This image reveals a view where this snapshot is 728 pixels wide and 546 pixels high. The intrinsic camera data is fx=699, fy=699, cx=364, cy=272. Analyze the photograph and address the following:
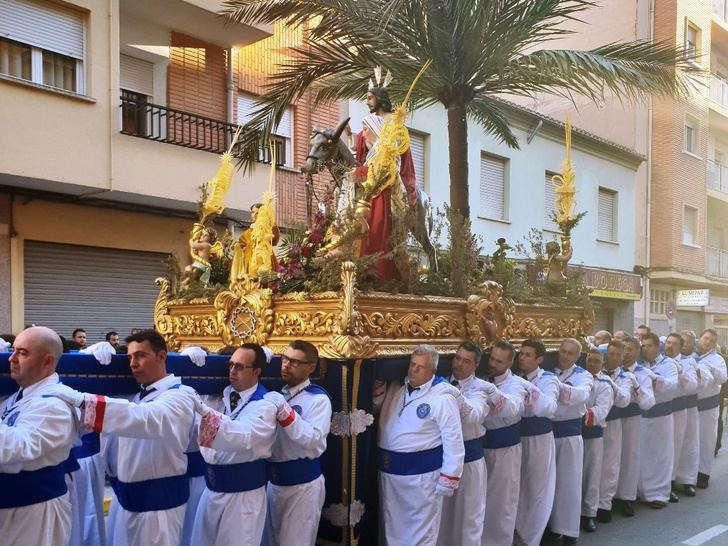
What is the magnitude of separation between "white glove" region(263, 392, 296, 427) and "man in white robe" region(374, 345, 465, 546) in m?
1.09

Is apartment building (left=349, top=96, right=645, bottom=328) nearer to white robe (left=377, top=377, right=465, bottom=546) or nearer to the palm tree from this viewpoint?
the palm tree

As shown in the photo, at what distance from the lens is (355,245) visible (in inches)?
185

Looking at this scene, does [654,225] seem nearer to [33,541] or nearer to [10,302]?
[10,302]

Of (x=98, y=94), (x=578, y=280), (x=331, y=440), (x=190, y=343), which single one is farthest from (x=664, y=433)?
(x=98, y=94)

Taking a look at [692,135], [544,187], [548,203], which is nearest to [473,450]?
[544,187]

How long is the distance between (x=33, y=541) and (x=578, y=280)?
526cm

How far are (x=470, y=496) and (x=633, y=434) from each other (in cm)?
278

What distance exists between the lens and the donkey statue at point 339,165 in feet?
17.7

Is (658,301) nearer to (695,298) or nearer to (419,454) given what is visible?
(695,298)

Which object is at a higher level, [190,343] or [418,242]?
[418,242]

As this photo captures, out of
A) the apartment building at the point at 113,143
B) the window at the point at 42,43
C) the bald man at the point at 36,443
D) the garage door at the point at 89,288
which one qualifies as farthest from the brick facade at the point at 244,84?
the bald man at the point at 36,443

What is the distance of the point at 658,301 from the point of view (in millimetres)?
19797

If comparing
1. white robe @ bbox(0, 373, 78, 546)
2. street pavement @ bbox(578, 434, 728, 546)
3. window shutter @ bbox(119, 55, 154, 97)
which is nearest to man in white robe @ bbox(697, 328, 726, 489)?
street pavement @ bbox(578, 434, 728, 546)

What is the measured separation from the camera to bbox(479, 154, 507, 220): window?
15.0m
